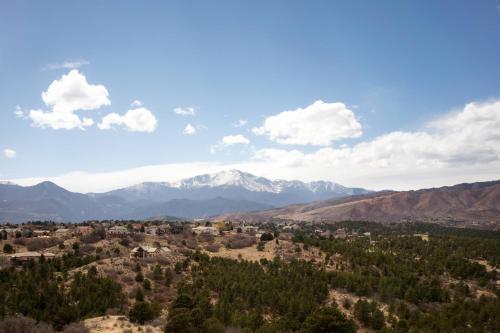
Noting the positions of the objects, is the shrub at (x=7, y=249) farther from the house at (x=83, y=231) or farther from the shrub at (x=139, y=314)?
the shrub at (x=139, y=314)

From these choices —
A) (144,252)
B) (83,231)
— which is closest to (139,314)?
(144,252)

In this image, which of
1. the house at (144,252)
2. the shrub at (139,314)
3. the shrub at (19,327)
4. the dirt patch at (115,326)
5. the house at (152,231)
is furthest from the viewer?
the house at (152,231)

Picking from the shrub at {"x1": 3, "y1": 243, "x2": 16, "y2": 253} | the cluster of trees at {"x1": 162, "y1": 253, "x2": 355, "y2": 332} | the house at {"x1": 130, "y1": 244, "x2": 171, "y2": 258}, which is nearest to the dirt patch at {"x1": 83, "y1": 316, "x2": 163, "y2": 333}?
the cluster of trees at {"x1": 162, "y1": 253, "x2": 355, "y2": 332}

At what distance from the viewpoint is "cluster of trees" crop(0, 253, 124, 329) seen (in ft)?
154

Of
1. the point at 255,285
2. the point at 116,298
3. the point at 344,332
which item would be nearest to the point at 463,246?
the point at 255,285

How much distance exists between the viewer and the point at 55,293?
5328 cm

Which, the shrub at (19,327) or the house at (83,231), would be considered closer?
the shrub at (19,327)

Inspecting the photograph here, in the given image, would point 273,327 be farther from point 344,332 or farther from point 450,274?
point 450,274

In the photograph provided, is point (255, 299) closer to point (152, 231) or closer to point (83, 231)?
point (83, 231)

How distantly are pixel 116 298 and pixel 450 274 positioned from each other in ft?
233

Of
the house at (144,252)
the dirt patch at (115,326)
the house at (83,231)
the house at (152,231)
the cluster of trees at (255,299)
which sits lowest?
the cluster of trees at (255,299)

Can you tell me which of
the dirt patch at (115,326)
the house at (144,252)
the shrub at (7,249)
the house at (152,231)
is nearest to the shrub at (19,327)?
the dirt patch at (115,326)

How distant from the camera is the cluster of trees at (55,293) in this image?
47.0m

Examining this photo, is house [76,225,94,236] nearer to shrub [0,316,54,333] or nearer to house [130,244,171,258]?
house [130,244,171,258]
